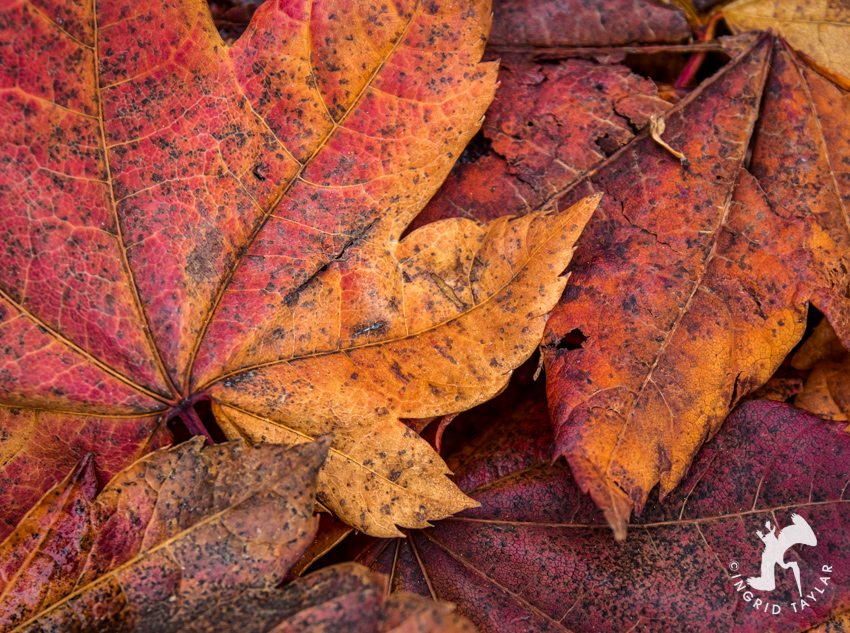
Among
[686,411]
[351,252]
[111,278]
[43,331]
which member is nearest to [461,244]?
[351,252]

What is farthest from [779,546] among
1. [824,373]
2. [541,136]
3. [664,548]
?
[541,136]

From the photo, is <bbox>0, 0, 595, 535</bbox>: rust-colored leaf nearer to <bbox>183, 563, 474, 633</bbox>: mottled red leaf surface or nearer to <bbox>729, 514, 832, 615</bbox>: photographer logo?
<bbox>183, 563, 474, 633</bbox>: mottled red leaf surface

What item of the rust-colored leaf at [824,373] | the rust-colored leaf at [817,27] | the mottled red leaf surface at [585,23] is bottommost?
the rust-colored leaf at [824,373]

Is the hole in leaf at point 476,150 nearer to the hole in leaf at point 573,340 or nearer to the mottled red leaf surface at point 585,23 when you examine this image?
the mottled red leaf surface at point 585,23

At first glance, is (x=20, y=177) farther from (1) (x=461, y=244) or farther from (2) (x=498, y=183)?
(2) (x=498, y=183)

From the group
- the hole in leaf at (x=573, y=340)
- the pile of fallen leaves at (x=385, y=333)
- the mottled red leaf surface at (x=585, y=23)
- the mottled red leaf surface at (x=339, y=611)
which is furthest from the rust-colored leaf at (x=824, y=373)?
the mottled red leaf surface at (x=339, y=611)

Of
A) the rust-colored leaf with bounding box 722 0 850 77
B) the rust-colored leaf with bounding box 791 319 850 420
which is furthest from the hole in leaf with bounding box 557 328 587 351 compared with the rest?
the rust-colored leaf with bounding box 722 0 850 77

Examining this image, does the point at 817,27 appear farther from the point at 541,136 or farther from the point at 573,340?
the point at 573,340
